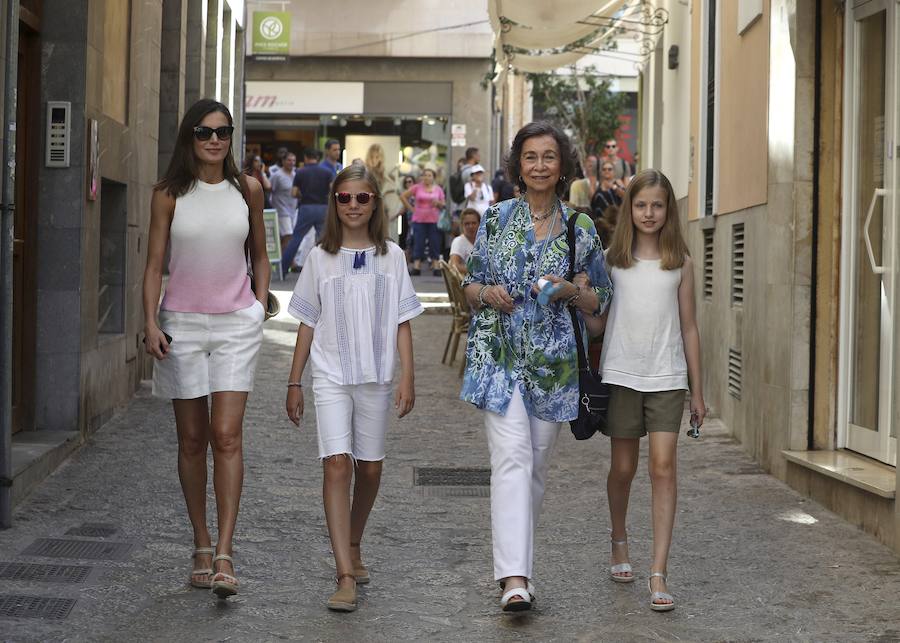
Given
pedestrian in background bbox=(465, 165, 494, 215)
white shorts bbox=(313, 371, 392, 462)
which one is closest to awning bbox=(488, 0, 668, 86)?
pedestrian in background bbox=(465, 165, 494, 215)

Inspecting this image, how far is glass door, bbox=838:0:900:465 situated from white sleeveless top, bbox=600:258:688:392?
214 cm

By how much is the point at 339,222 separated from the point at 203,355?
777mm

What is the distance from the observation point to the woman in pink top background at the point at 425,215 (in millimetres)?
25303

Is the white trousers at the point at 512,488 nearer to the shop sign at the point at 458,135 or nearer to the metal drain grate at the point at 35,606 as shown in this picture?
the metal drain grate at the point at 35,606

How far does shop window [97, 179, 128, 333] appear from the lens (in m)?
11.0

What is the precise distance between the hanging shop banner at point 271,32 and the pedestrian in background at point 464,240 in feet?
55.6

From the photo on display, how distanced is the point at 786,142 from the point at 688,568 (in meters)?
3.33

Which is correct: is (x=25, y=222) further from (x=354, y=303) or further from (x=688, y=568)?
(x=688, y=568)

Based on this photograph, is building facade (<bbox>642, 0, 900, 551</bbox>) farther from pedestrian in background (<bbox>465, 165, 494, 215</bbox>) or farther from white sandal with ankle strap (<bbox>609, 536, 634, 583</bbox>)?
pedestrian in background (<bbox>465, 165, 494, 215</bbox>)

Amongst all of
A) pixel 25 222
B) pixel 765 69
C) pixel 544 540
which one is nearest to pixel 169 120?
pixel 25 222

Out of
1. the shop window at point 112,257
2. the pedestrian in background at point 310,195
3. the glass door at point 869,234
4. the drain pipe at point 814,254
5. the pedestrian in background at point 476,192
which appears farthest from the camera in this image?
the pedestrian in background at point 476,192

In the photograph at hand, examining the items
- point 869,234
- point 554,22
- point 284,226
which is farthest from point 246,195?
point 284,226

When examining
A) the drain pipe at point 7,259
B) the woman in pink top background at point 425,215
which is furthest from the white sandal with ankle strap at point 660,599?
the woman in pink top background at point 425,215

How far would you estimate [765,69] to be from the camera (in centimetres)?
995
